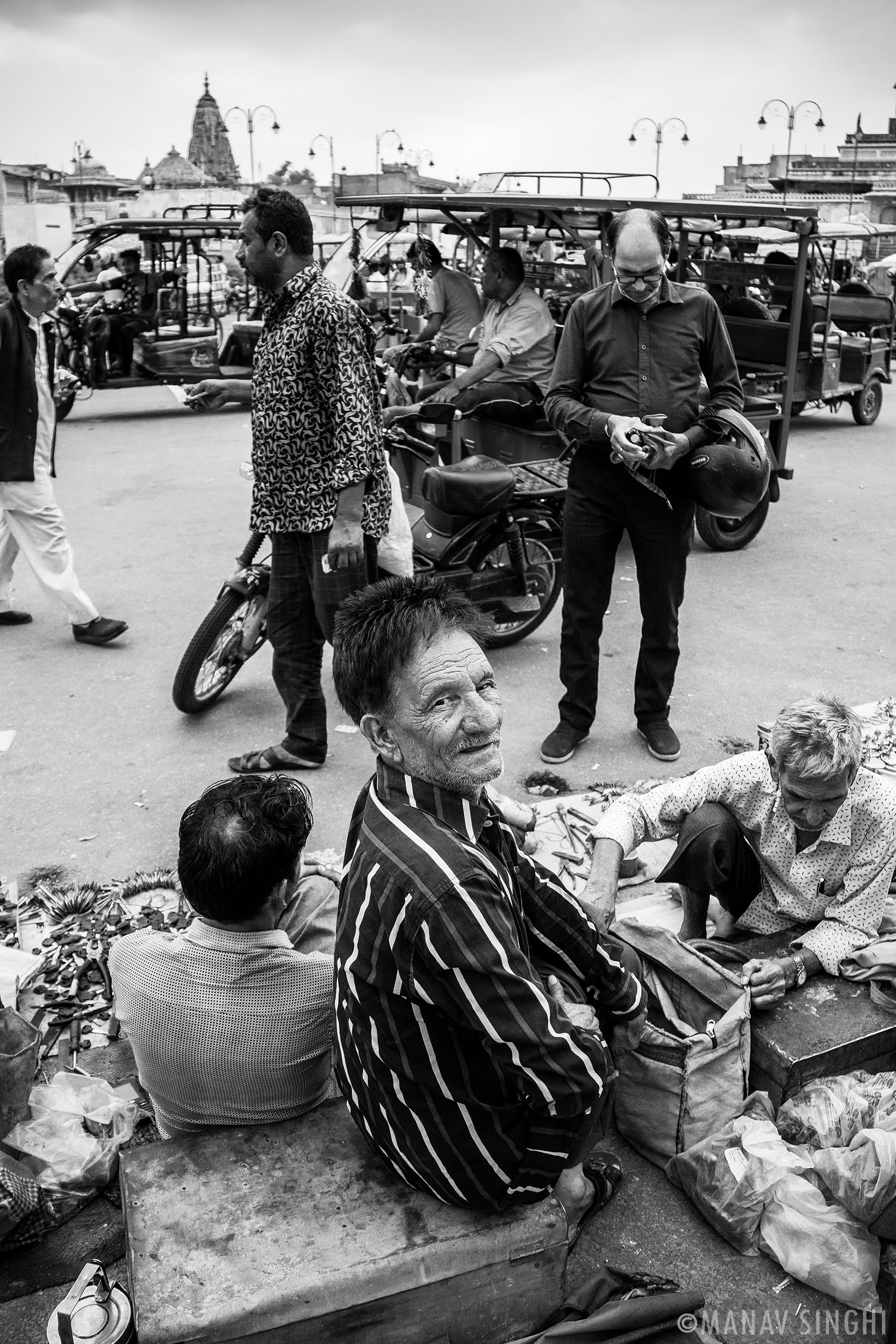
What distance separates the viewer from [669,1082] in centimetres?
249

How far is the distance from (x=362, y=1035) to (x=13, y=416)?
4488 mm

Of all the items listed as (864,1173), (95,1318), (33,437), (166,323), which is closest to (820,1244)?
(864,1173)

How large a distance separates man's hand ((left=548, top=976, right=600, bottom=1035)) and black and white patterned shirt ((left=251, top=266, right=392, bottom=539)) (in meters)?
2.14

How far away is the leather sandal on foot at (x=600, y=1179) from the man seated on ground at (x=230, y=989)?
625 millimetres

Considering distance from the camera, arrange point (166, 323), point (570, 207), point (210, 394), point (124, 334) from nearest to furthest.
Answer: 1. point (210, 394)
2. point (570, 207)
3. point (124, 334)
4. point (166, 323)

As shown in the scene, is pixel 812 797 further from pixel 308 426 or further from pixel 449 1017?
pixel 308 426

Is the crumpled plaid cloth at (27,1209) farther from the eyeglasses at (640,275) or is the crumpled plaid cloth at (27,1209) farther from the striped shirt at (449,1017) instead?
the eyeglasses at (640,275)

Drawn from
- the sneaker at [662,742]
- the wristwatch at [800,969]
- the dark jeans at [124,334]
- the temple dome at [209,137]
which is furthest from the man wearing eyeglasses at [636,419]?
the temple dome at [209,137]

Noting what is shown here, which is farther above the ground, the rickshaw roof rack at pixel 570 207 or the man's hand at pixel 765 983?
the rickshaw roof rack at pixel 570 207

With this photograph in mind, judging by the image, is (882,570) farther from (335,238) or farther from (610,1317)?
(335,238)

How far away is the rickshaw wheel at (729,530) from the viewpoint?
25.1ft

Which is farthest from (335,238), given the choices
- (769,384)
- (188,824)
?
(188,824)

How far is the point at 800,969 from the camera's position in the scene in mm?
2773

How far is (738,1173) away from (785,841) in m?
0.84
